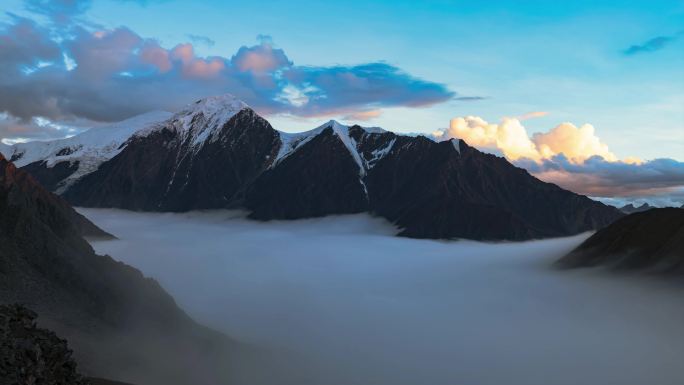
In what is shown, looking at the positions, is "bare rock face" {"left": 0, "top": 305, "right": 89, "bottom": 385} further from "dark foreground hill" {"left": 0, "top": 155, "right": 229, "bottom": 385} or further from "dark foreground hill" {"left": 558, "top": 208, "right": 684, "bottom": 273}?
"dark foreground hill" {"left": 558, "top": 208, "right": 684, "bottom": 273}

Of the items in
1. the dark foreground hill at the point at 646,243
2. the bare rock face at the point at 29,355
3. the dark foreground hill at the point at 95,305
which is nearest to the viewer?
the bare rock face at the point at 29,355

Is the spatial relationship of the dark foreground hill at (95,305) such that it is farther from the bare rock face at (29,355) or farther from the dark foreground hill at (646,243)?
the dark foreground hill at (646,243)

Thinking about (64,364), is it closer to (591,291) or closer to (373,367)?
(373,367)

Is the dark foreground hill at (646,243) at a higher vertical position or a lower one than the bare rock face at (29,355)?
higher

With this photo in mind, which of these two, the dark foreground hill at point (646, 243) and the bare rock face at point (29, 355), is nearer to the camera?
the bare rock face at point (29, 355)

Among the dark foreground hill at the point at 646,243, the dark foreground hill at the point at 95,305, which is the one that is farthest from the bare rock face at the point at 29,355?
the dark foreground hill at the point at 646,243

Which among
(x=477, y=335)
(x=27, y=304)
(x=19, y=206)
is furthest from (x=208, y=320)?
(x=27, y=304)

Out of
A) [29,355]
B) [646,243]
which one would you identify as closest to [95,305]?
[29,355]
